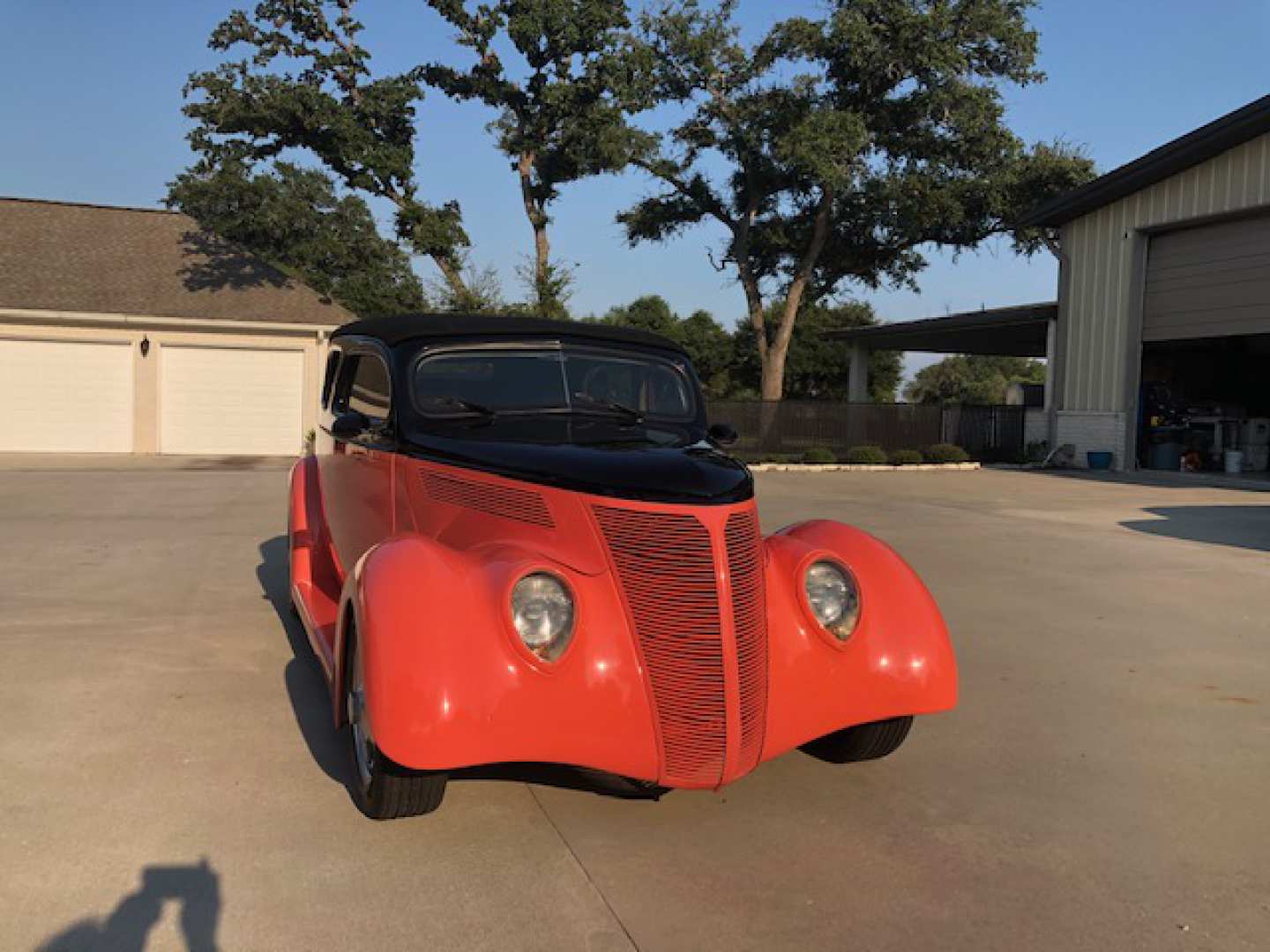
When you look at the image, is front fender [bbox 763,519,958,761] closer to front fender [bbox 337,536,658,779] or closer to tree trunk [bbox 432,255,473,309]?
front fender [bbox 337,536,658,779]

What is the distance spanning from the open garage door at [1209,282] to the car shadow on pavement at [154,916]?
810 inches

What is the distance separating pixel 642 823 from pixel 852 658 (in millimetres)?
951

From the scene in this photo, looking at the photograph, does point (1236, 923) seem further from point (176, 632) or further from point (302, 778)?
point (176, 632)

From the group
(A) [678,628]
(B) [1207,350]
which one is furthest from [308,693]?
(B) [1207,350]

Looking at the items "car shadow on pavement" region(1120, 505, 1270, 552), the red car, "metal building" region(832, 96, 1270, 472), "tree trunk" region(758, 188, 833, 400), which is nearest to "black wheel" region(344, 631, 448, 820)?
the red car

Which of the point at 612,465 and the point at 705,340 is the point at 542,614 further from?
the point at 705,340

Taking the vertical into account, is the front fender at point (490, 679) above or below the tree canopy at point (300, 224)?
below

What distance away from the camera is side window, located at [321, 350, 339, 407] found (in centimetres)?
588

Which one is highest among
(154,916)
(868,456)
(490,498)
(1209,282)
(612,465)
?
(1209,282)

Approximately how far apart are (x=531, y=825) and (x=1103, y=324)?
71.7ft

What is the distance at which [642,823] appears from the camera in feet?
11.0

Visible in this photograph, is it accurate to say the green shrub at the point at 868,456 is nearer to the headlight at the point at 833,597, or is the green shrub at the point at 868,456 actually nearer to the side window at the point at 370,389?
the side window at the point at 370,389

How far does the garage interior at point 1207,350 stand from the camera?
18.7m

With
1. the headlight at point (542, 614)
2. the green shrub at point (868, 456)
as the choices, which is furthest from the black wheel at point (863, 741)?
the green shrub at point (868, 456)
